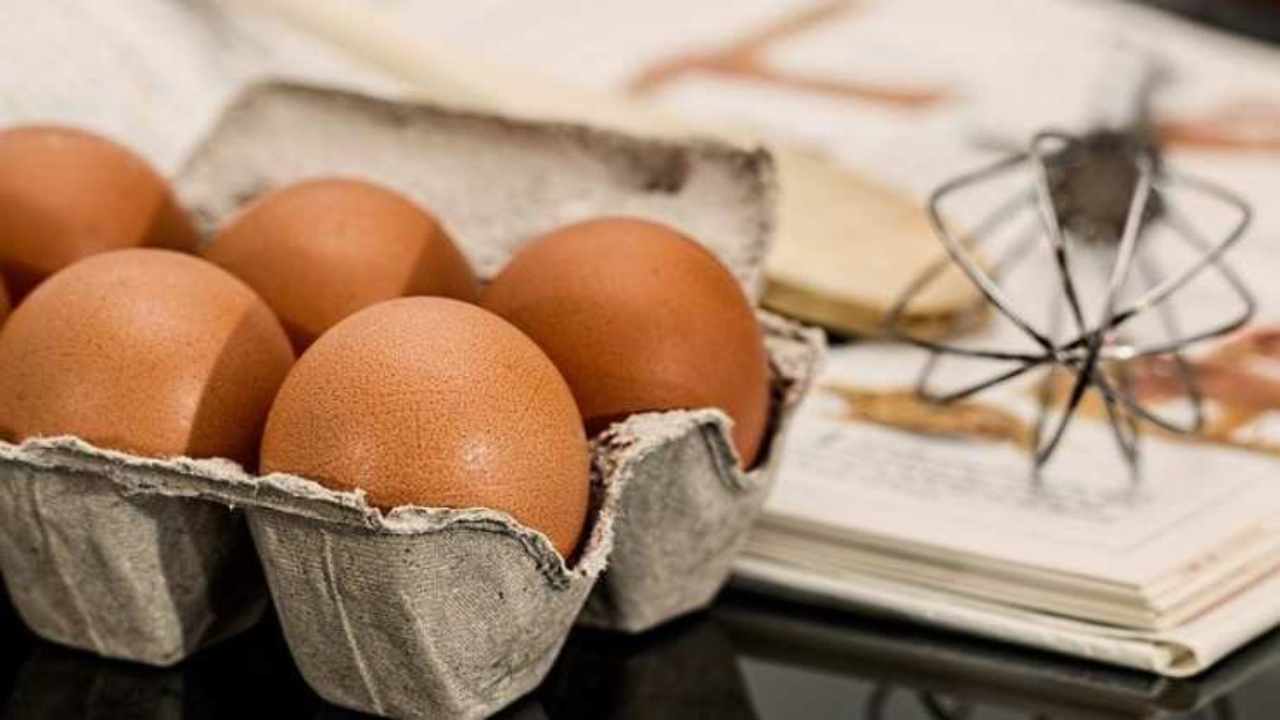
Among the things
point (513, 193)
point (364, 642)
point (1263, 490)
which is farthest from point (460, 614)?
point (1263, 490)

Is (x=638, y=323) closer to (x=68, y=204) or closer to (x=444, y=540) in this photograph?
(x=444, y=540)

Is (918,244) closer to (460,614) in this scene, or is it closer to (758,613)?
(758,613)

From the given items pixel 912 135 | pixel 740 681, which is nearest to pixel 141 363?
pixel 740 681

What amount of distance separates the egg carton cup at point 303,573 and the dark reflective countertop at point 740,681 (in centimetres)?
1

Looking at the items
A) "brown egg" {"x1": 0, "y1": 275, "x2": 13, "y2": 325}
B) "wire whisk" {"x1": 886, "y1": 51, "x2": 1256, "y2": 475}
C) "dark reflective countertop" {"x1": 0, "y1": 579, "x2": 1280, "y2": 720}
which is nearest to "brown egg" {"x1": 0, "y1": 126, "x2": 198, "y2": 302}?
"brown egg" {"x1": 0, "y1": 275, "x2": 13, "y2": 325}

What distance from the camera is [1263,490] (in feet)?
2.68

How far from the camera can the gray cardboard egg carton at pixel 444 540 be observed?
60 cm

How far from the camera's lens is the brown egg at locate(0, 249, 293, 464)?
0.63 m

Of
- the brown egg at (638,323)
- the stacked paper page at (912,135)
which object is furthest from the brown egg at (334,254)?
the stacked paper page at (912,135)

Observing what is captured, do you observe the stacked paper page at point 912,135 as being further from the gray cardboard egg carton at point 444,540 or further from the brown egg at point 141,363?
the brown egg at point 141,363

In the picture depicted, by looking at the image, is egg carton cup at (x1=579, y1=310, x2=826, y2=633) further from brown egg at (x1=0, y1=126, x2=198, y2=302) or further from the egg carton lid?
brown egg at (x1=0, y1=126, x2=198, y2=302)

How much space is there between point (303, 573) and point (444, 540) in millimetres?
51

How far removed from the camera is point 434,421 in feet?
1.94

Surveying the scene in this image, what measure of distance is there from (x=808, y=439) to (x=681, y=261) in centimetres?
19
